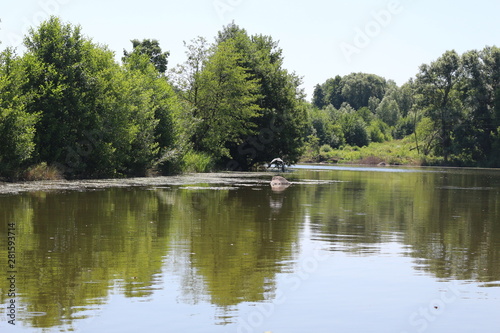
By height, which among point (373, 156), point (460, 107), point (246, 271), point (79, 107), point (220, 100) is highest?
point (460, 107)

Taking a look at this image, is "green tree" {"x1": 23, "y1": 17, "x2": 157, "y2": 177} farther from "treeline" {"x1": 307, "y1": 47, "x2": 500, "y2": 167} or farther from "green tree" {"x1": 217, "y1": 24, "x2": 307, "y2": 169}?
"treeline" {"x1": 307, "y1": 47, "x2": 500, "y2": 167}

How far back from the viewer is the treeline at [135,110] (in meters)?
39.8

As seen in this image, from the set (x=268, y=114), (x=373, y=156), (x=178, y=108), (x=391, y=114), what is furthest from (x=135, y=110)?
(x=391, y=114)

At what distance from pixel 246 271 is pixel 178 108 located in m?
47.7

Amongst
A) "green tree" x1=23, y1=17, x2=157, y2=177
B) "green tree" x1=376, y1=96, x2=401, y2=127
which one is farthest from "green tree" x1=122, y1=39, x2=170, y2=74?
"green tree" x1=376, y1=96, x2=401, y2=127

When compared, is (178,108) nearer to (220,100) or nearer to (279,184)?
(220,100)

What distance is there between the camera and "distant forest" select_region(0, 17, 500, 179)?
4100 centimetres

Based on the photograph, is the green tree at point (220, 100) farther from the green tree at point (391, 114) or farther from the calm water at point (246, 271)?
the green tree at point (391, 114)

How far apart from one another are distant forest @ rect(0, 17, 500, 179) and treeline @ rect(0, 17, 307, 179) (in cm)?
10

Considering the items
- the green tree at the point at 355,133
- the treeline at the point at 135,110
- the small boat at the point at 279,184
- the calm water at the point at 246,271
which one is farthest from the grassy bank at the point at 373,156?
the calm water at the point at 246,271

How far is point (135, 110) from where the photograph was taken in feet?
161

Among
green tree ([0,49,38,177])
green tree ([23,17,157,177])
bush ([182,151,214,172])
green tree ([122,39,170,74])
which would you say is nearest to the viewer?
green tree ([0,49,38,177])

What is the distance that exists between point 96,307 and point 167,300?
1.05 metres

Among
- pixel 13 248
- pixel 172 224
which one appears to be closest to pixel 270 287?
pixel 13 248
